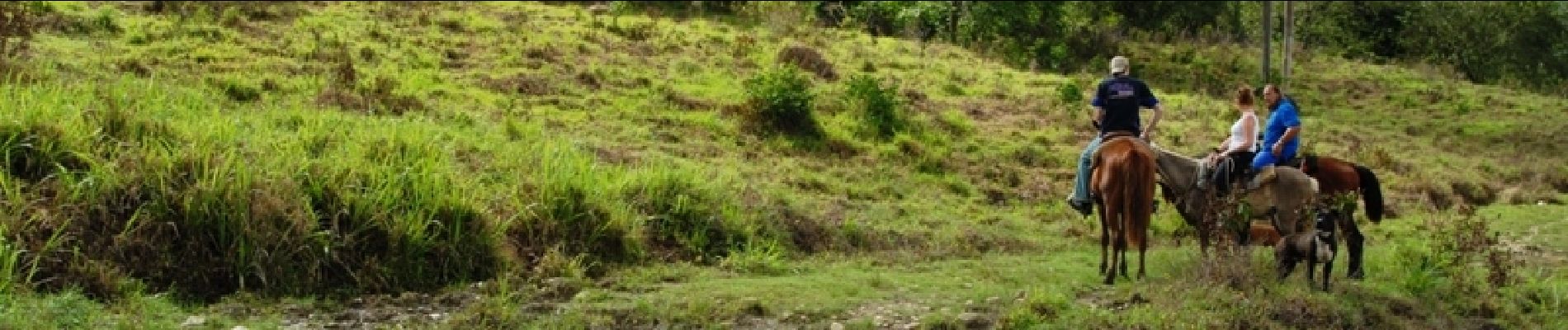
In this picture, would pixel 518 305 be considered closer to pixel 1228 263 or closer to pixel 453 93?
pixel 1228 263

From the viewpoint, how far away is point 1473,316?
1016 cm

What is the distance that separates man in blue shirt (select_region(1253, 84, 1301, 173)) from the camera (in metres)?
11.0

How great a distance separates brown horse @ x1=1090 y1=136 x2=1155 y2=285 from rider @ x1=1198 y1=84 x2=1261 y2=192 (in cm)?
79

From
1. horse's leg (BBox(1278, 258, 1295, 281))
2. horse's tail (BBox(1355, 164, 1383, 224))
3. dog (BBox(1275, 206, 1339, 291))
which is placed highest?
horse's tail (BBox(1355, 164, 1383, 224))

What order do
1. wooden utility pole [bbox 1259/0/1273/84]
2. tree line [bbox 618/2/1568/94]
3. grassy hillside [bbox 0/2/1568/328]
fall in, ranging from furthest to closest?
wooden utility pole [bbox 1259/0/1273/84] < tree line [bbox 618/2/1568/94] < grassy hillside [bbox 0/2/1568/328]

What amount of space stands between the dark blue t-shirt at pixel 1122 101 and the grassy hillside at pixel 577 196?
1203 millimetres

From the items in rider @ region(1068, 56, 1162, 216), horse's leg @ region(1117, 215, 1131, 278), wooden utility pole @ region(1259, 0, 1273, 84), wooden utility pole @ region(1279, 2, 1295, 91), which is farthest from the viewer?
wooden utility pole @ region(1259, 0, 1273, 84)

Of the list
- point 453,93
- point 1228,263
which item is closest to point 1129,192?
point 1228,263

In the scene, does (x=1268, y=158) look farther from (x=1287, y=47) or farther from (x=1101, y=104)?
(x=1287, y=47)

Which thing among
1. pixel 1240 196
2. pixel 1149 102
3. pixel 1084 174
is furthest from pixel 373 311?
pixel 1240 196

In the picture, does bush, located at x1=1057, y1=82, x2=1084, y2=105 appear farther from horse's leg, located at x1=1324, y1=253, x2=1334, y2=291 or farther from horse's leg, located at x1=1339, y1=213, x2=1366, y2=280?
horse's leg, located at x1=1324, y1=253, x2=1334, y2=291

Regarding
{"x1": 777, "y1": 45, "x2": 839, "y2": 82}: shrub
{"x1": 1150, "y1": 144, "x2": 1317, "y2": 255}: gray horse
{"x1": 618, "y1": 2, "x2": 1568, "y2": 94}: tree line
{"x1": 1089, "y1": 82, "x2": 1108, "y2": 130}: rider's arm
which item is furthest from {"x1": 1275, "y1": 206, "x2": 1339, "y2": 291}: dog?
{"x1": 618, "y1": 2, "x2": 1568, "y2": 94}: tree line

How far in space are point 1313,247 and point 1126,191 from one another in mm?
1406

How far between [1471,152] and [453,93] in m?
15.6
